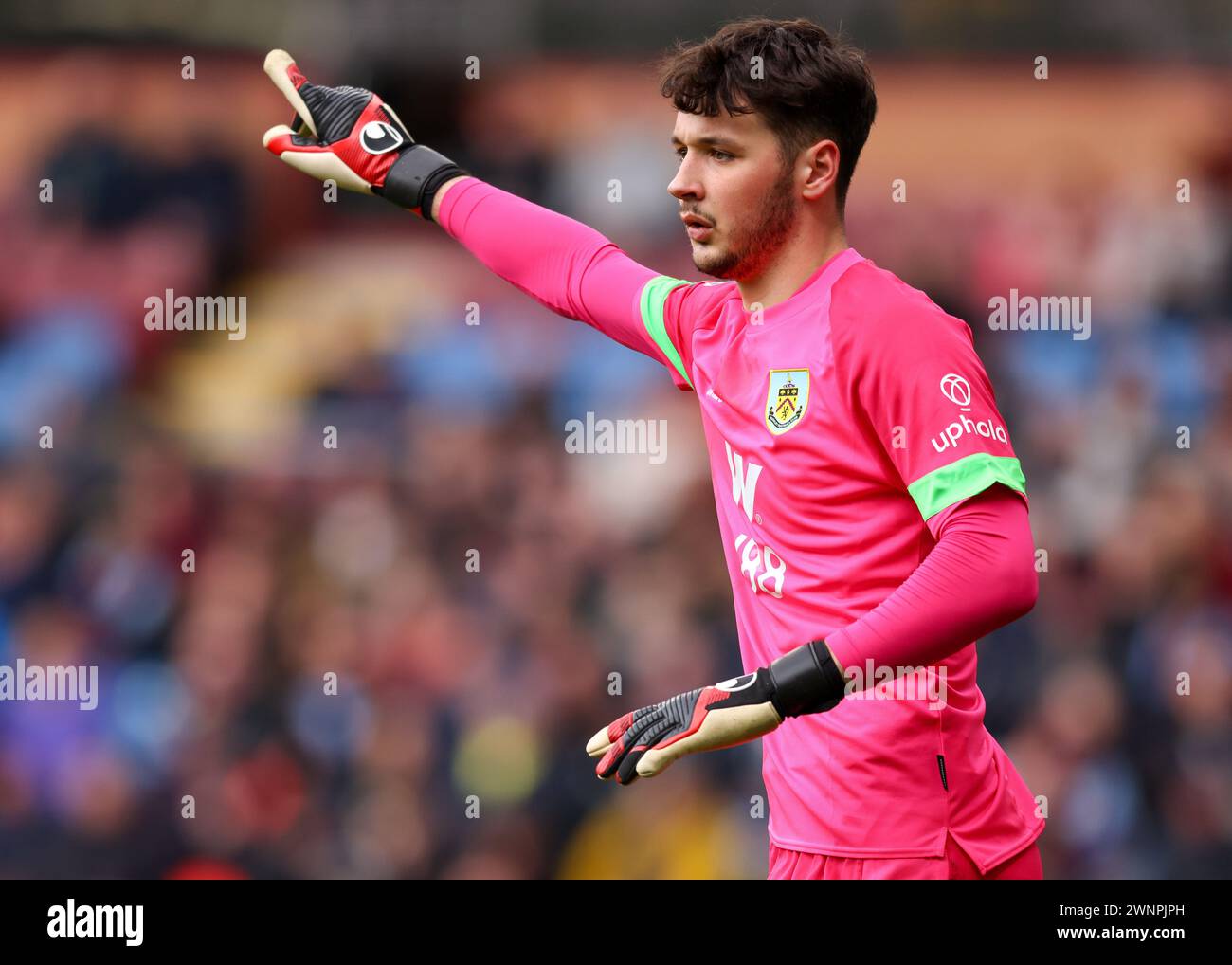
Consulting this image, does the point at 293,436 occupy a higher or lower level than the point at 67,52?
lower

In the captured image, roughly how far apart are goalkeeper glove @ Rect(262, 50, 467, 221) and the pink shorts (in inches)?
70.7

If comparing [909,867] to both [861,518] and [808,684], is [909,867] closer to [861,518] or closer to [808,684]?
[808,684]

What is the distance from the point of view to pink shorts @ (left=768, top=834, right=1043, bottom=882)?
3.11 meters

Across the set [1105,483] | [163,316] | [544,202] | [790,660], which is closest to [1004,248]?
[1105,483]

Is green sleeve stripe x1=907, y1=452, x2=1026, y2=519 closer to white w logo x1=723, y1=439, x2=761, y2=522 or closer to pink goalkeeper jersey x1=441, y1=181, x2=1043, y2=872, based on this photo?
pink goalkeeper jersey x1=441, y1=181, x2=1043, y2=872

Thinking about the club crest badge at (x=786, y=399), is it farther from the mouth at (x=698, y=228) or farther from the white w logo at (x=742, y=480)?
the mouth at (x=698, y=228)

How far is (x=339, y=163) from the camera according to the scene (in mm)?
3848

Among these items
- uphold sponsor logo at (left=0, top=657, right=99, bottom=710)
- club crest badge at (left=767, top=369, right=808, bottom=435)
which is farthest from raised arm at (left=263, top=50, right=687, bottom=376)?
uphold sponsor logo at (left=0, top=657, right=99, bottom=710)

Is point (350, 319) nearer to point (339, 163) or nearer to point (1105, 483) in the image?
point (1105, 483)

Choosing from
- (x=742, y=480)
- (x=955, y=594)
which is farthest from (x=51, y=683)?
(x=955, y=594)

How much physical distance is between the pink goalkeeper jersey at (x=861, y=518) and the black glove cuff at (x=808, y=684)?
0.04m

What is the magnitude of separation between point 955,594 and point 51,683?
5.76m

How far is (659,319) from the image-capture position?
3650mm
